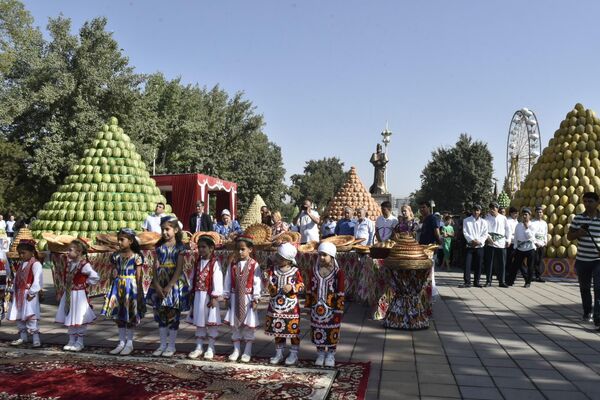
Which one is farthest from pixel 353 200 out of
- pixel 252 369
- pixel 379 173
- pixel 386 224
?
pixel 252 369

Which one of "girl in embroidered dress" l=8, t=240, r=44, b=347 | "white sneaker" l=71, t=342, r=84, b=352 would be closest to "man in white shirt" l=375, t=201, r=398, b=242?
"white sneaker" l=71, t=342, r=84, b=352

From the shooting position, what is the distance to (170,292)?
5.75 m

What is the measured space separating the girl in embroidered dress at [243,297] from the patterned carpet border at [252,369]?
0.81 ft

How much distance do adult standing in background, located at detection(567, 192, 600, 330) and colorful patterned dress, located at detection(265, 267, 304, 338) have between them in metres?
4.55

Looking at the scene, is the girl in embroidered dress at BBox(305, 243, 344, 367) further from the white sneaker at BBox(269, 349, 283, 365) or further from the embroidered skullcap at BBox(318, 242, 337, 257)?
the white sneaker at BBox(269, 349, 283, 365)

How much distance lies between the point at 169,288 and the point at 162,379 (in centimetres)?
123

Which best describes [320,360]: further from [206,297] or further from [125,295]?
[125,295]

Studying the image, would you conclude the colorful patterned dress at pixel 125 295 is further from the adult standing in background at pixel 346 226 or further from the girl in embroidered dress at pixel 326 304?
the adult standing in background at pixel 346 226

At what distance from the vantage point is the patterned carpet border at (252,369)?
170 inches

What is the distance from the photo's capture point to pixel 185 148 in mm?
41688

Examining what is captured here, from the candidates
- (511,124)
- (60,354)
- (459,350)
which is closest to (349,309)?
(459,350)

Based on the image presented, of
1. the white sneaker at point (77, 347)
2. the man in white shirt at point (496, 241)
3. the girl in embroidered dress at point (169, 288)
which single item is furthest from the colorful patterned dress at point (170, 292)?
the man in white shirt at point (496, 241)

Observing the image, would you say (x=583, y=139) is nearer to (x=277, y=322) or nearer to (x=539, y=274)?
(x=539, y=274)

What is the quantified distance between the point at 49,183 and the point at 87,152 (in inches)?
671
